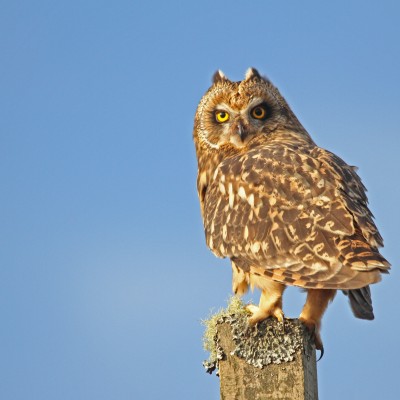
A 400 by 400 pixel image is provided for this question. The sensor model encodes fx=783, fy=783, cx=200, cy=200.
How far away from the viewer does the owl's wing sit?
215 inches

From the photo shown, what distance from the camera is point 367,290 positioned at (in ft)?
18.2

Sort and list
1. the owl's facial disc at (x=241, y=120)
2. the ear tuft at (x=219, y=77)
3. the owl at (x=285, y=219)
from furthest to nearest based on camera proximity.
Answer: the ear tuft at (x=219, y=77) < the owl's facial disc at (x=241, y=120) < the owl at (x=285, y=219)

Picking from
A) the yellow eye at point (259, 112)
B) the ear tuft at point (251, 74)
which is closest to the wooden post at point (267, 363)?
the yellow eye at point (259, 112)

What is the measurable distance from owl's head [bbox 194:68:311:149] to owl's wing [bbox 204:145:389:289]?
676mm

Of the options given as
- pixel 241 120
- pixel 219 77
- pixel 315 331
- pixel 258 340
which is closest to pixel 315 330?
pixel 315 331

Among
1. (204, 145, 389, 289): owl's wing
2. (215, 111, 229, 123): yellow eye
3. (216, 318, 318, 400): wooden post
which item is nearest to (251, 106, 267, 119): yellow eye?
(215, 111, 229, 123): yellow eye

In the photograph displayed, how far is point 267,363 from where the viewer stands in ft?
14.8

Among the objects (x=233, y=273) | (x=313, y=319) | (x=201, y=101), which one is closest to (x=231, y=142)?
(x=201, y=101)

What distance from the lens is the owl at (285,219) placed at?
17.8ft

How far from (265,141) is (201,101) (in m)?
1.06

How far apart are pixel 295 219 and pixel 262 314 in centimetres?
100

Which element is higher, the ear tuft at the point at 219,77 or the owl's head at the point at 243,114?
the ear tuft at the point at 219,77

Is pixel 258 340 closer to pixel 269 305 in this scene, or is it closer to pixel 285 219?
pixel 269 305

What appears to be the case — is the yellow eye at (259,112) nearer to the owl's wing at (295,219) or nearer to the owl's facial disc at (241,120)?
the owl's facial disc at (241,120)
